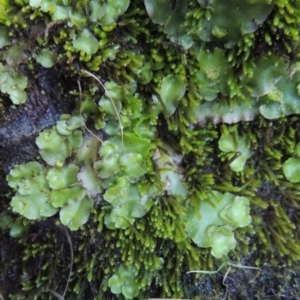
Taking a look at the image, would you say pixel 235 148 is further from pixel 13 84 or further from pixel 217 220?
pixel 13 84

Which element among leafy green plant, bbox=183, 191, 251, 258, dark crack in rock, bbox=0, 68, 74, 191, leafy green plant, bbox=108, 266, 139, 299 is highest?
dark crack in rock, bbox=0, 68, 74, 191

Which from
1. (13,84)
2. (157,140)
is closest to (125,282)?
(157,140)

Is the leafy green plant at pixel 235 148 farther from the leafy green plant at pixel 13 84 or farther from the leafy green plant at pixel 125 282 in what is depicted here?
the leafy green plant at pixel 13 84

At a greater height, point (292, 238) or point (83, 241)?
point (292, 238)

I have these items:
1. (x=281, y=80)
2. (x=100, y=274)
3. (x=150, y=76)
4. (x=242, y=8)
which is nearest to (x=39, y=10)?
(x=150, y=76)

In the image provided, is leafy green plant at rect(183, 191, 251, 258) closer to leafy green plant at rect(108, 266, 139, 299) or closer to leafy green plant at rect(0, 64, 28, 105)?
leafy green plant at rect(108, 266, 139, 299)

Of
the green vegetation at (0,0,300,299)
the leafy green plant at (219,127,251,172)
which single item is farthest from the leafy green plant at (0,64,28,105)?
the leafy green plant at (219,127,251,172)

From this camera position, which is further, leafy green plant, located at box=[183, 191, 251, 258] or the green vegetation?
leafy green plant, located at box=[183, 191, 251, 258]

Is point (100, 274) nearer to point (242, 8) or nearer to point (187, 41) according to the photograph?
point (187, 41)

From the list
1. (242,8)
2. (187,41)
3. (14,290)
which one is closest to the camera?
(242,8)
